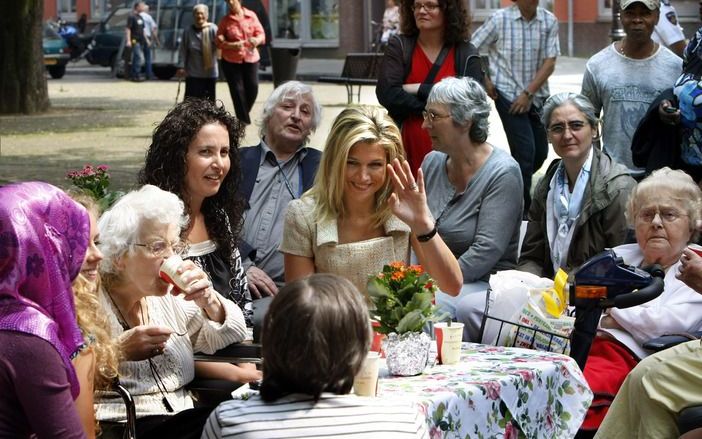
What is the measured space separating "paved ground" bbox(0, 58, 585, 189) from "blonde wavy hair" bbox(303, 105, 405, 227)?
327cm

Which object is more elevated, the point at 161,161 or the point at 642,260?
the point at 161,161

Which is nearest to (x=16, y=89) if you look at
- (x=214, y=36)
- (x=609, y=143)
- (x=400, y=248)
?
(x=214, y=36)

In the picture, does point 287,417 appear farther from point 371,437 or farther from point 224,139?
point 224,139

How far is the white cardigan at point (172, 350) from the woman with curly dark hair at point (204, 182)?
2.17 feet

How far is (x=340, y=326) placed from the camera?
274 cm

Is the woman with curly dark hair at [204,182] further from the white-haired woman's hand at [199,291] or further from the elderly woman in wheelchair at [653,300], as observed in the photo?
the elderly woman in wheelchair at [653,300]

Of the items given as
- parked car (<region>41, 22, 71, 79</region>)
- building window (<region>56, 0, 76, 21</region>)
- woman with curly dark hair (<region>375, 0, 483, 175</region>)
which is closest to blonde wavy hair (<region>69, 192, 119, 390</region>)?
woman with curly dark hair (<region>375, 0, 483, 175</region>)

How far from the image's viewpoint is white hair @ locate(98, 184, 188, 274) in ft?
13.5

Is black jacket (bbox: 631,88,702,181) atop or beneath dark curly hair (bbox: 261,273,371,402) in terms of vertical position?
atop

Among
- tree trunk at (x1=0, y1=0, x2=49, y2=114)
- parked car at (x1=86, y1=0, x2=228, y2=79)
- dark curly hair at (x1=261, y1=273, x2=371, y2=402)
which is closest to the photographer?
dark curly hair at (x1=261, y1=273, x2=371, y2=402)

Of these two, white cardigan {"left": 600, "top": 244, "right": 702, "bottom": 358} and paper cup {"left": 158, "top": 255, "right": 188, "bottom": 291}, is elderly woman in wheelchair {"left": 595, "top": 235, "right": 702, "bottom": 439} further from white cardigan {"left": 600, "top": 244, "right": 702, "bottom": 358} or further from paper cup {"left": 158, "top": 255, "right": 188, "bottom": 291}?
paper cup {"left": 158, "top": 255, "right": 188, "bottom": 291}

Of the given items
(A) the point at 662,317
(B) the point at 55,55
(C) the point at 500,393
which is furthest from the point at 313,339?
(B) the point at 55,55

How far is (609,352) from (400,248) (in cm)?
93

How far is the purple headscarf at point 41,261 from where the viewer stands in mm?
2875
